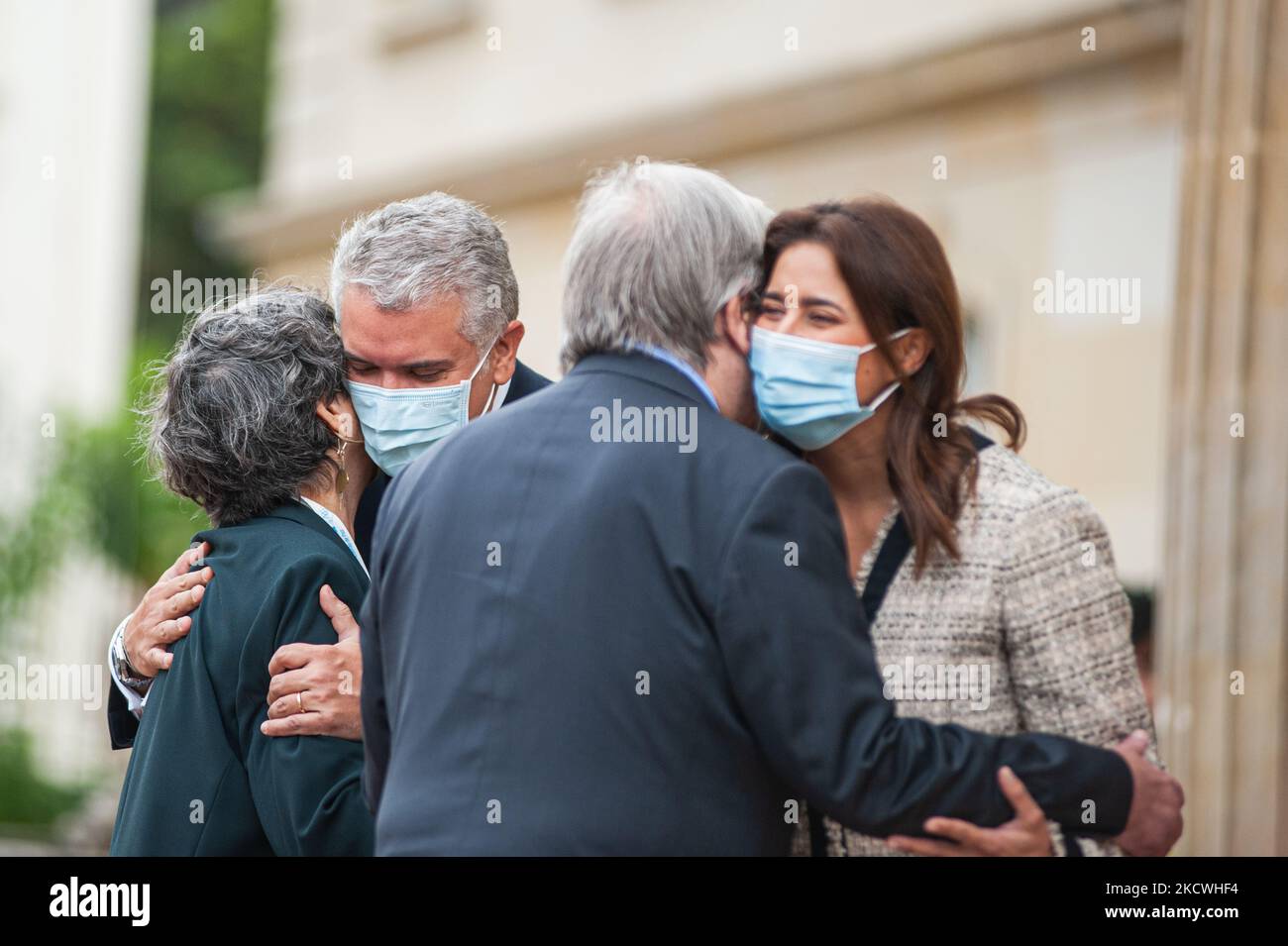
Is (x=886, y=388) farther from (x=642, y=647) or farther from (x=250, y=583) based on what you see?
(x=250, y=583)

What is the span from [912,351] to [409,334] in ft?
3.17

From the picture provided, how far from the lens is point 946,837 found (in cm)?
270

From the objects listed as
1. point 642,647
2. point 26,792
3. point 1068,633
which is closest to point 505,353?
point 642,647

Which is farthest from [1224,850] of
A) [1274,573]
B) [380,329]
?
[380,329]

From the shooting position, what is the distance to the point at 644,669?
2.58 metres

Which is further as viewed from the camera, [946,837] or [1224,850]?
[1224,850]

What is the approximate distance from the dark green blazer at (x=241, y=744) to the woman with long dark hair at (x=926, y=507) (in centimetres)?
84

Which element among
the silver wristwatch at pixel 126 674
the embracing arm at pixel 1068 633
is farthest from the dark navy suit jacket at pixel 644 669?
the silver wristwatch at pixel 126 674

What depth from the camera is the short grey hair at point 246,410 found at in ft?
10.3

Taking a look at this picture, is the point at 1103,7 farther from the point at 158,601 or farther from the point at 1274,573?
the point at 158,601

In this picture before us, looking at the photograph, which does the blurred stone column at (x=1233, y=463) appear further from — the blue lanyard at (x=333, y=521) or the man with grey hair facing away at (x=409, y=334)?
the blue lanyard at (x=333, y=521)

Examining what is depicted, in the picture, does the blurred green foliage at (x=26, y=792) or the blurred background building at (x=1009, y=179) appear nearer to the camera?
the blurred background building at (x=1009, y=179)

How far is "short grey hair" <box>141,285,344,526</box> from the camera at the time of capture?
3.14m
